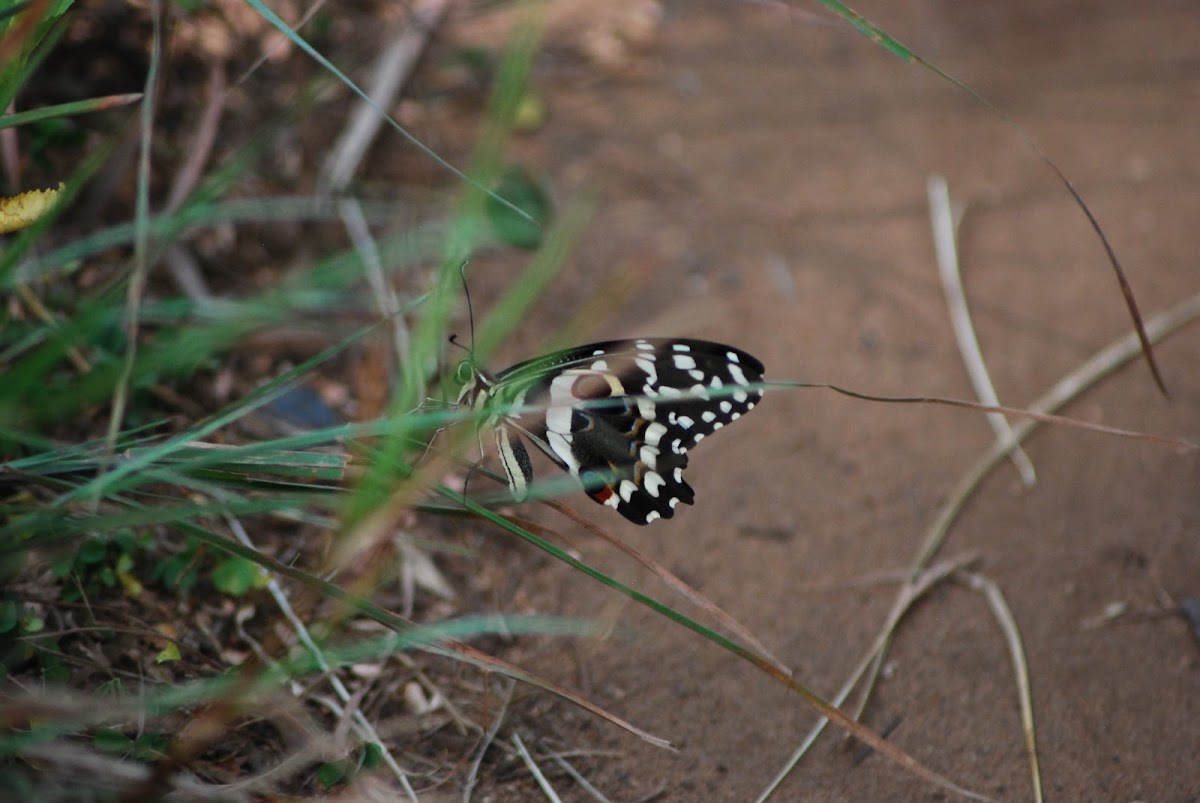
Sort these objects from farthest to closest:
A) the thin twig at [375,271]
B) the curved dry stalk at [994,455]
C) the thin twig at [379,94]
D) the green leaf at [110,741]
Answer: the thin twig at [379,94] < the thin twig at [375,271] < the curved dry stalk at [994,455] < the green leaf at [110,741]

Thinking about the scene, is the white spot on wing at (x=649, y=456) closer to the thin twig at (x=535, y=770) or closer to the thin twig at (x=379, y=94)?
the thin twig at (x=535, y=770)

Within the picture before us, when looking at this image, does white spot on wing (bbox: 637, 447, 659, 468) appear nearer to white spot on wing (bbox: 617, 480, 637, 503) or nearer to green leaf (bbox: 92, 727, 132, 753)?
white spot on wing (bbox: 617, 480, 637, 503)

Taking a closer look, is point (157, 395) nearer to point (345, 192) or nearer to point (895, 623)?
point (345, 192)

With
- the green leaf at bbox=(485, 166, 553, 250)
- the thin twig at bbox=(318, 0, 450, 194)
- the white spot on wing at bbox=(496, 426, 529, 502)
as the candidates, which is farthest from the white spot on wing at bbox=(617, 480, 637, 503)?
the thin twig at bbox=(318, 0, 450, 194)

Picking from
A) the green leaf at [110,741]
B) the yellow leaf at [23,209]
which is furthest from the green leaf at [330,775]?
the yellow leaf at [23,209]

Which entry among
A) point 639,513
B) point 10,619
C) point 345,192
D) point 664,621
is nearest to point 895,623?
point 664,621

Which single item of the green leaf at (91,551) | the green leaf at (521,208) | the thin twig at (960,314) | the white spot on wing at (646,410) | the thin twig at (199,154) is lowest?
the thin twig at (960,314)

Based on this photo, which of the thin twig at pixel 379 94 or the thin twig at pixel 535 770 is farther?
the thin twig at pixel 379 94

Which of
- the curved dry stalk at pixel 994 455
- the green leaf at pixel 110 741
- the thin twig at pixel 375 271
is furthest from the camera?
the thin twig at pixel 375 271
